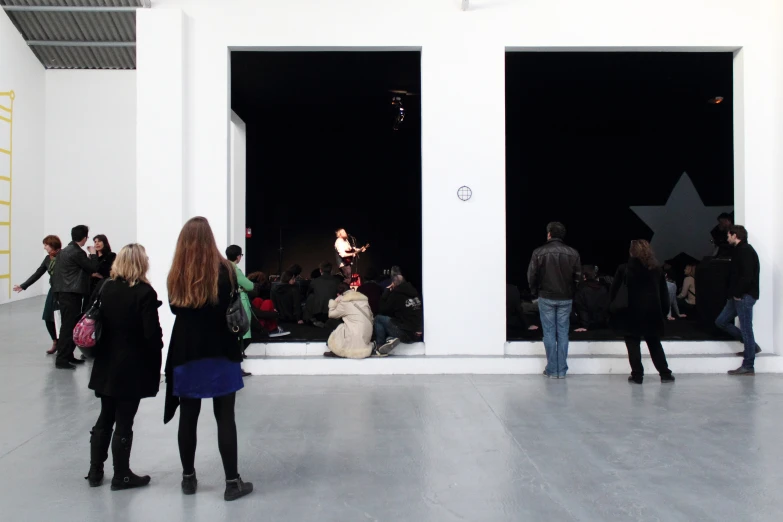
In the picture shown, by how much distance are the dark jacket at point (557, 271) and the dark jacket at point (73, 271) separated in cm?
468

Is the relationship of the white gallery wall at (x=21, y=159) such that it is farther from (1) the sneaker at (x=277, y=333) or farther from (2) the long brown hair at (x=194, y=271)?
(2) the long brown hair at (x=194, y=271)

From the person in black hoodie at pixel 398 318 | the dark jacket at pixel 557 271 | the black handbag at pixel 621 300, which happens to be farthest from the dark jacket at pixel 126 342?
the black handbag at pixel 621 300

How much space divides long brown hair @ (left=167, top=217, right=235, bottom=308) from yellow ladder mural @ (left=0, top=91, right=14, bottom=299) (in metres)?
12.9

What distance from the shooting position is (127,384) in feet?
11.6

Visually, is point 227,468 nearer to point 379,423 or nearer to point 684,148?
point 379,423

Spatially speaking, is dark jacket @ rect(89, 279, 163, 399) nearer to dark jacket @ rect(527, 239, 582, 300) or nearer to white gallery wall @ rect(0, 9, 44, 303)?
dark jacket @ rect(527, 239, 582, 300)

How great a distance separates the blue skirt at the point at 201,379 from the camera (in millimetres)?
3383

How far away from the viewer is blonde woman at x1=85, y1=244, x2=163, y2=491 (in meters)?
3.56

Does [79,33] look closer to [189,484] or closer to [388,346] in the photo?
[388,346]

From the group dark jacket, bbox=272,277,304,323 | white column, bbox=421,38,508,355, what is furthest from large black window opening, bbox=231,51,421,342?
white column, bbox=421,38,508,355

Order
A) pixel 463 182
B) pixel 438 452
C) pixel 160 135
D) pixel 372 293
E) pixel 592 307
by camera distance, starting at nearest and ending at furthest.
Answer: pixel 438 452, pixel 160 135, pixel 463 182, pixel 372 293, pixel 592 307

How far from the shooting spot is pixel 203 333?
3398mm

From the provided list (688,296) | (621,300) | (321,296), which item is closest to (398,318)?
(321,296)

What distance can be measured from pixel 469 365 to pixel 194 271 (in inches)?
162
